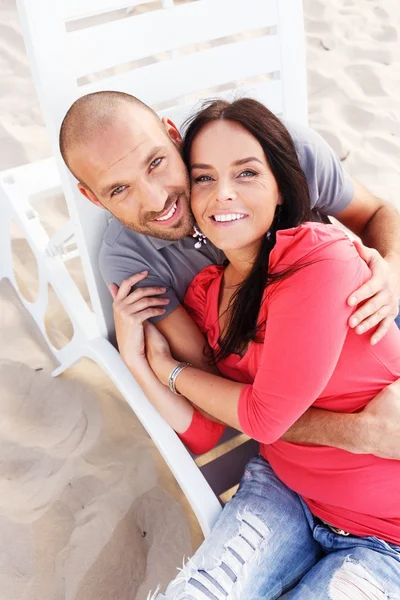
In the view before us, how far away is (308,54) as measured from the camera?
3.42 metres

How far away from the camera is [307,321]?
3.71 feet

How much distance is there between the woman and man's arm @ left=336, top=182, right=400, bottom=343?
3cm

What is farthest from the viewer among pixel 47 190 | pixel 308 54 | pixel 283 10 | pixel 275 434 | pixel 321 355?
pixel 308 54

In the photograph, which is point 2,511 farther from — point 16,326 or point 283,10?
point 283,10

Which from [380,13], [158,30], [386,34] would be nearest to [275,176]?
[158,30]

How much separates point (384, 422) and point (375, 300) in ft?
0.80

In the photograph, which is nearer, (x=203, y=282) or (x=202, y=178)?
(x=202, y=178)

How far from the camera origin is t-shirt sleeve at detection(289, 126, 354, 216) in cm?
150

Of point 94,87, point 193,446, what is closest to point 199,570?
point 193,446

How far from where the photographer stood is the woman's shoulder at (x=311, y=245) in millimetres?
1155

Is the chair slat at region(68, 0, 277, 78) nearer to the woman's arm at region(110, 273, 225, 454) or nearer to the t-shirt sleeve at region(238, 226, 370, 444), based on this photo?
the woman's arm at region(110, 273, 225, 454)

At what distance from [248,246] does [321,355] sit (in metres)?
0.32

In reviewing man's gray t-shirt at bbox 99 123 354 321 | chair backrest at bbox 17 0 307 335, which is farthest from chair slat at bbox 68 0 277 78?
man's gray t-shirt at bbox 99 123 354 321

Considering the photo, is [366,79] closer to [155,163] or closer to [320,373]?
[155,163]
